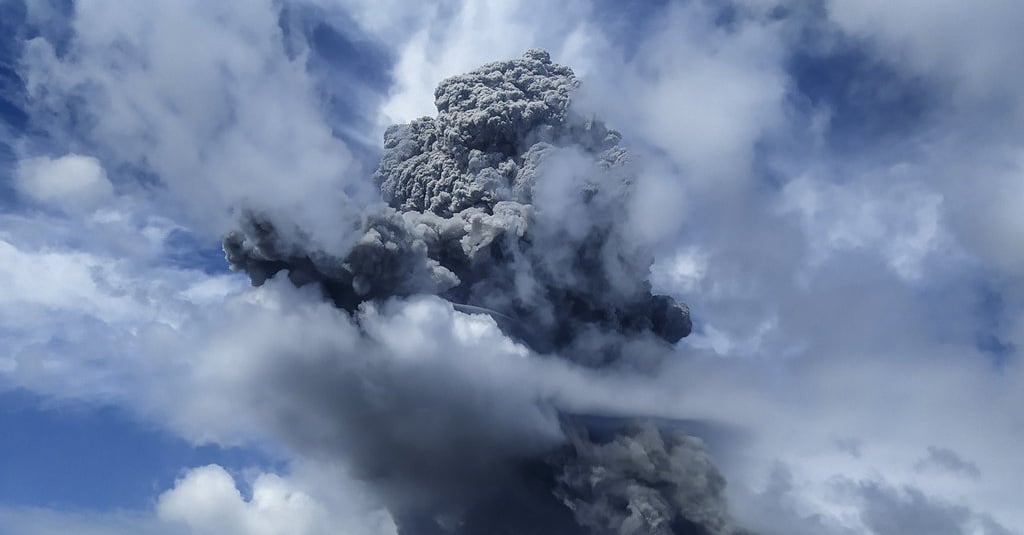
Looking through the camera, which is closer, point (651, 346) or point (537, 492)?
point (537, 492)

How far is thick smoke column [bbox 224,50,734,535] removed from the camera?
4419 centimetres

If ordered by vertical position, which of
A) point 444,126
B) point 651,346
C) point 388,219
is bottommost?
point 388,219

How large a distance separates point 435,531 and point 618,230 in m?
17.1

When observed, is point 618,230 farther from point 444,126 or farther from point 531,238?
point 444,126

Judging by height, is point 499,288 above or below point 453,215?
below

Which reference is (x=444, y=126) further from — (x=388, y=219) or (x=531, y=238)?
(x=388, y=219)

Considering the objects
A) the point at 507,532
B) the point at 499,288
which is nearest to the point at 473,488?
the point at 507,532

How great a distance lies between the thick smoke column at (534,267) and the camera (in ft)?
145

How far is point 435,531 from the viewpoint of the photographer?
4588 cm

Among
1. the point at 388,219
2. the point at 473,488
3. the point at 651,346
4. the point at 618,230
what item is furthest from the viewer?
the point at 651,346

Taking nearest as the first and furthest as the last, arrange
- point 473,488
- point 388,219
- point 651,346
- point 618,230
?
point 388,219
point 473,488
point 618,230
point 651,346

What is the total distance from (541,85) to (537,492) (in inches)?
777

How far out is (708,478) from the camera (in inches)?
1823

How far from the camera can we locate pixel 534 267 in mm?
46344
